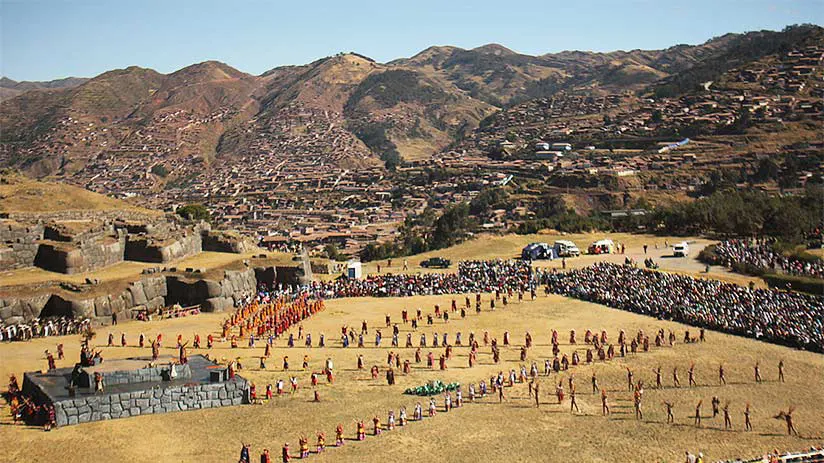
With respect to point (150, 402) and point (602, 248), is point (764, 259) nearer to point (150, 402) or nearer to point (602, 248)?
point (602, 248)

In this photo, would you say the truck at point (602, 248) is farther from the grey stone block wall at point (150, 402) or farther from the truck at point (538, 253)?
the grey stone block wall at point (150, 402)

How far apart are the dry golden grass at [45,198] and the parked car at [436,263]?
23.3m

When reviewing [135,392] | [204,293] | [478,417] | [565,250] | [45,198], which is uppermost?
[45,198]

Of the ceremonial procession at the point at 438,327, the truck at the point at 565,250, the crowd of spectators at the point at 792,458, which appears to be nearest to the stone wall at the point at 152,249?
the ceremonial procession at the point at 438,327

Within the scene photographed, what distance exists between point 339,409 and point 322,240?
193 feet

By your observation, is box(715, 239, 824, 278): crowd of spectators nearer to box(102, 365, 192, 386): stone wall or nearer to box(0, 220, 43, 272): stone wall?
box(102, 365, 192, 386): stone wall

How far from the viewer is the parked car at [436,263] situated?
6475 centimetres

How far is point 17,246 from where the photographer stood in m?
51.6

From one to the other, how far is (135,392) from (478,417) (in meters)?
11.5

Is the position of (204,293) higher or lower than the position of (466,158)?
lower

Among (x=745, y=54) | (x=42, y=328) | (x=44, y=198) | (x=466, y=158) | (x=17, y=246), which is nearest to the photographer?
(x=42, y=328)

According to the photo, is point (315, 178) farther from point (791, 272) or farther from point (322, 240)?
point (791, 272)

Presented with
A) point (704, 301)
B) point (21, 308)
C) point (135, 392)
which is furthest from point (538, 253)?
point (135, 392)

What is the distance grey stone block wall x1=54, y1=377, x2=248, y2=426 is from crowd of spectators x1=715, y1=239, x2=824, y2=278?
3587 centimetres
